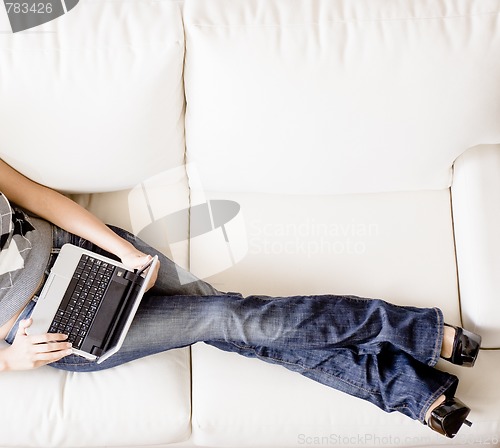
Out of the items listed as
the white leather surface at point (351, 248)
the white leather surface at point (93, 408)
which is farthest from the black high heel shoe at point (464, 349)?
the white leather surface at point (93, 408)

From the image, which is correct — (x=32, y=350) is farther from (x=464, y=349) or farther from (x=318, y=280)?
(x=464, y=349)

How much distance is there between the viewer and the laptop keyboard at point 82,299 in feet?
3.99

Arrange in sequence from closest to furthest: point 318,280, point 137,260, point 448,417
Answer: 1. point 448,417
2. point 137,260
3. point 318,280

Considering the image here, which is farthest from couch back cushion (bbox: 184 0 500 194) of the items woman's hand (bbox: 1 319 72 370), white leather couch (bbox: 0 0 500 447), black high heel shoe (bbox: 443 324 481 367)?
woman's hand (bbox: 1 319 72 370)

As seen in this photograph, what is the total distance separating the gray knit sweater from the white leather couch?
12cm

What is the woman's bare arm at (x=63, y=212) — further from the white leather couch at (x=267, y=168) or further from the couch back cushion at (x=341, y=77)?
the couch back cushion at (x=341, y=77)

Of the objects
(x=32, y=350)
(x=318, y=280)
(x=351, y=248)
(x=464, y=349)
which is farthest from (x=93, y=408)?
(x=464, y=349)

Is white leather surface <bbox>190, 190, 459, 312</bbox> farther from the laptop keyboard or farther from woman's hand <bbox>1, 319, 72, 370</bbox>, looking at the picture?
woman's hand <bbox>1, 319, 72, 370</bbox>

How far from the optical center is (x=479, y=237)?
130 cm

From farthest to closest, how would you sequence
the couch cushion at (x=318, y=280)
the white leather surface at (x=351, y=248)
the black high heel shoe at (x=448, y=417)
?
the white leather surface at (x=351, y=248) < the couch cushion at (x=318, y=280) < the black high heel shoe at (x=448, y=417)

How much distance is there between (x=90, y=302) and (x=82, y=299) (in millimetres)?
19

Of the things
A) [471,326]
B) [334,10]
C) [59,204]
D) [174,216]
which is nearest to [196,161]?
[174,216]

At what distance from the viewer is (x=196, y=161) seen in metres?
1.37

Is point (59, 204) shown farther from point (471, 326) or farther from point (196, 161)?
point (471, 326)
